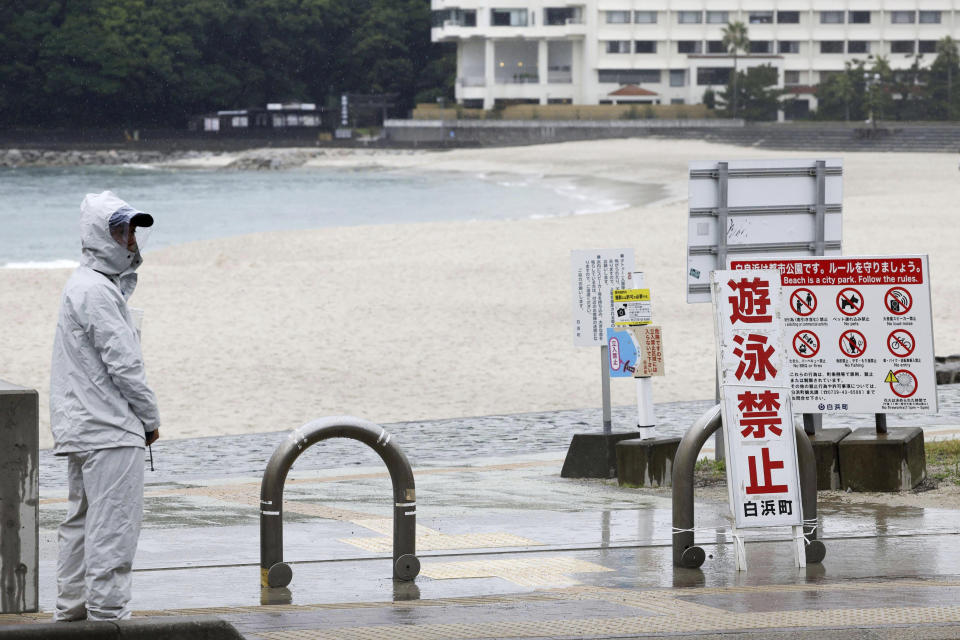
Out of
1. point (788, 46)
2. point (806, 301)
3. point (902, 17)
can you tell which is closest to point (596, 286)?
A: point (806, 301)

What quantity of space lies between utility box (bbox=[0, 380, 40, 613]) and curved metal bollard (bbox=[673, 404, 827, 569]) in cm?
299

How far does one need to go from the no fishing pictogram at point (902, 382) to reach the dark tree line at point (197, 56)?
379 ft

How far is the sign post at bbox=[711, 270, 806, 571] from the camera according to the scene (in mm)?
6824

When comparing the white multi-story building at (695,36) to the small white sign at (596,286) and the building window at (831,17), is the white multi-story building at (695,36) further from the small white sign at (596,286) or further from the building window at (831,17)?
→ the small white sign at (596,286)

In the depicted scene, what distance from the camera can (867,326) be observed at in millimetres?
9445

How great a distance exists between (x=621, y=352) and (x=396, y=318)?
12.2 metres

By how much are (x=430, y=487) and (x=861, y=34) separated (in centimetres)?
10918

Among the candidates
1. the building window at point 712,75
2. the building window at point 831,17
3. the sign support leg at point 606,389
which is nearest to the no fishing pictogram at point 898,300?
the sign support leg at point 606,389

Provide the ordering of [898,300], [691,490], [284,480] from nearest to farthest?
1. [284,480]
2. [691,490]
3. [898,300]

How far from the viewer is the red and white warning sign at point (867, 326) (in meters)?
9.38

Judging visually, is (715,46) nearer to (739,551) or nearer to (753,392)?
(753,392)

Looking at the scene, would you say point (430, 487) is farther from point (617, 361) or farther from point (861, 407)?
point (861, 407)

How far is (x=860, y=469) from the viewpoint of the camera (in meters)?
9.58

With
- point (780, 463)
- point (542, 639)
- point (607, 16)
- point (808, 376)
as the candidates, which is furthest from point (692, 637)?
point (607, 16)
